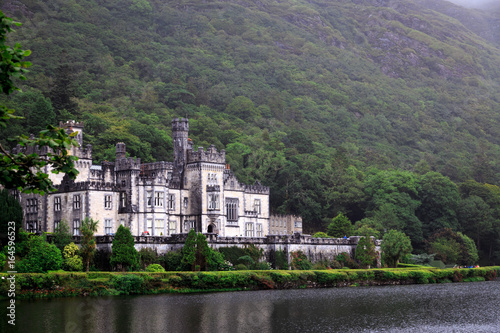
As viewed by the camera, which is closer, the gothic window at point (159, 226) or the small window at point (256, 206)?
the gothic window at point (159, 226)

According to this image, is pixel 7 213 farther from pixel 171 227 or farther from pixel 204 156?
pixel 204 156

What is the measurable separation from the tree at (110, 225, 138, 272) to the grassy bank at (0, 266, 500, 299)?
3585 mm

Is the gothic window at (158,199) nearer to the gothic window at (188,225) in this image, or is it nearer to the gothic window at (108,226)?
the gothic window at (188,225)

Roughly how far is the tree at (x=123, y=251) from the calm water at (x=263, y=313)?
832cm

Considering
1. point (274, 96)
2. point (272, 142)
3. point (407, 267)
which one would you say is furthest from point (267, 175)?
point (274, 96)

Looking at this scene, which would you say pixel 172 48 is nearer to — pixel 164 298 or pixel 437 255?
pixel 437 255

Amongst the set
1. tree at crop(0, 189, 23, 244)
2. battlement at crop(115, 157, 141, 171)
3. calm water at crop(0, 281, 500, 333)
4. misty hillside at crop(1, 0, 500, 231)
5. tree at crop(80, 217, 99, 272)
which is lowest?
calm water at crop(0, 281, 500, 333)

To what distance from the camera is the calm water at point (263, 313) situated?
40.8 m

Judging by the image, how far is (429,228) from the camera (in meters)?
113

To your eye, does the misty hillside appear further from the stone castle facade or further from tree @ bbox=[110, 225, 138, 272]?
tree @ bbox=[110, 225, 138, 272]

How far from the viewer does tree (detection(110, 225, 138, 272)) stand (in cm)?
6356

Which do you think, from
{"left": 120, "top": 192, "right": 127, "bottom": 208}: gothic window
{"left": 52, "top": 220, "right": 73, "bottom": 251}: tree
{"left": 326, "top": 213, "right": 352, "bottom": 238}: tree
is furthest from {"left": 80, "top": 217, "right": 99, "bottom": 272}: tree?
{"left": 326, "top": 213, "right": 352, "bottom": 238}: tree

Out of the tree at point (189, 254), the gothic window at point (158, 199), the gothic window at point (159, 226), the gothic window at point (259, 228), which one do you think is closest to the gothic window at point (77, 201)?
the gothic window at point (158, 199)

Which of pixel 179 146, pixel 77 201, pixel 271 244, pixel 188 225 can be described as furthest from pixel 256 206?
pixel 77 201
